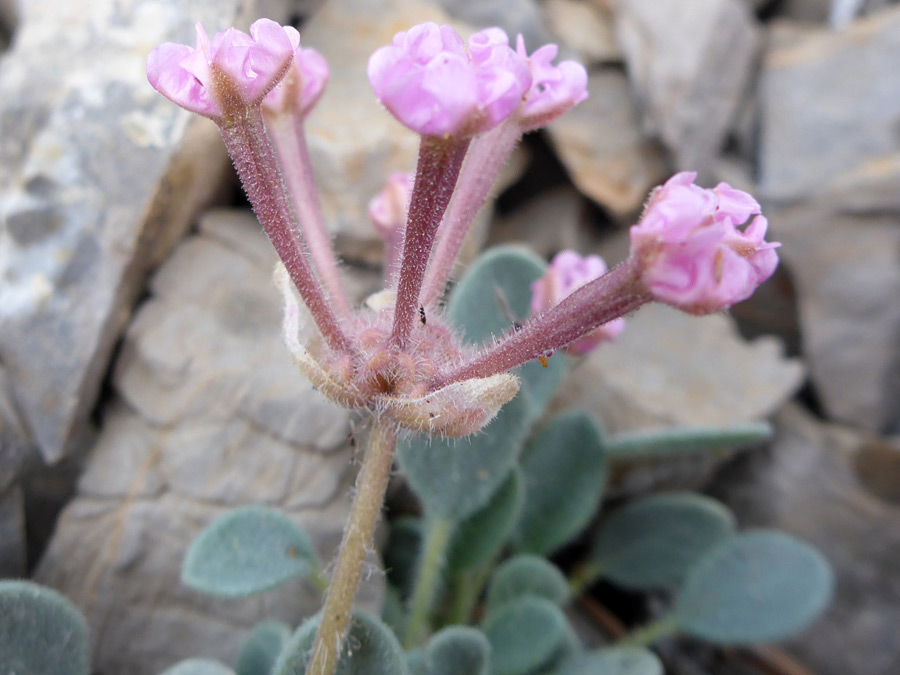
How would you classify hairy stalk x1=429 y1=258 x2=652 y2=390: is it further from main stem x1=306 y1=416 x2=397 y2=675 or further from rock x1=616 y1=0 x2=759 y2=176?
rock x1=616 y1=0 x2=759 y2=176

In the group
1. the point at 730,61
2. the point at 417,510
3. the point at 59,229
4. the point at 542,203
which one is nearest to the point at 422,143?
the point at 59,229

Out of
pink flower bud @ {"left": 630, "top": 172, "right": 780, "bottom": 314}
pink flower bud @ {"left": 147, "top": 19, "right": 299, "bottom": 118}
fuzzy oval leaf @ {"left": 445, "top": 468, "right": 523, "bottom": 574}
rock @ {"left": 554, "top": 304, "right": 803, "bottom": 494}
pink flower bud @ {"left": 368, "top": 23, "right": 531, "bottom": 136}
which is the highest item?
pink flower bud @ {"left": 147, "top": 19, "right": 299, "bottom": 118}

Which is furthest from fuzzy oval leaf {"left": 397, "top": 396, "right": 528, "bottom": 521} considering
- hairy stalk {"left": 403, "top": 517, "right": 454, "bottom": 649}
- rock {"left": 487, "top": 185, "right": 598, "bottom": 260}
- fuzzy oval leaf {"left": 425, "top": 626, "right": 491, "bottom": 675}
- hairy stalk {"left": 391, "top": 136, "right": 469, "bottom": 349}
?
rock {"left": 487, "top": 185, "right": 598, "bottom": 260}

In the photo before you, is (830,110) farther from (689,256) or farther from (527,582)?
(689,256)

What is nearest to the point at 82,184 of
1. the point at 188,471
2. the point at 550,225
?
the point at 188,471

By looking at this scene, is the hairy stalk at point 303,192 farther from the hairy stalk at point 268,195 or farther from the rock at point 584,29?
the rock at point 584,29

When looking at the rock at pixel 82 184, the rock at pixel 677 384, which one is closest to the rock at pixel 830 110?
the rock at pixel 677 384
